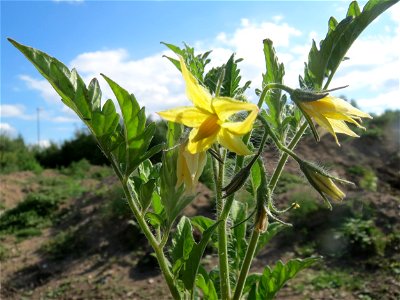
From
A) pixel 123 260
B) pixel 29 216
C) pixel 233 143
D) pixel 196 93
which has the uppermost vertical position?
pixel 196 93

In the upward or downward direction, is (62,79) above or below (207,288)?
above

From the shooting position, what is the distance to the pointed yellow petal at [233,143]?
939 mm

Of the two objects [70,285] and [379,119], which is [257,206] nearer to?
[70,285]

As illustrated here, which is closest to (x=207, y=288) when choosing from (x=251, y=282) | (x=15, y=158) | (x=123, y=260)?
(x=251, y=282)

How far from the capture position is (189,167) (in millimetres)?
1013

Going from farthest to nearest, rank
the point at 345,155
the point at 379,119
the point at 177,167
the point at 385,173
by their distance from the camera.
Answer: the point at 379,119
the point at 345,155
the point at 385,173
the point at 177,167

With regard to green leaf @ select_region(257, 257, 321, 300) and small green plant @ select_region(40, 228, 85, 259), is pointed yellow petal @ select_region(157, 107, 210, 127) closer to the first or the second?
green leaf @ select_region(257, 257, 321, 300)

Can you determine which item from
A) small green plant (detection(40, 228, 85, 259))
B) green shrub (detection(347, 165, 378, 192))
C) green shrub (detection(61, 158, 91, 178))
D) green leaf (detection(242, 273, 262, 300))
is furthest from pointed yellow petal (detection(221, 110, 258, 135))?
green shrub (detection(61, 158, 91, 178))

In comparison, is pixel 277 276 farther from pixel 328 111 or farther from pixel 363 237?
pixel 363 237

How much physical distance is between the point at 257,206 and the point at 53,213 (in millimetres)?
7582

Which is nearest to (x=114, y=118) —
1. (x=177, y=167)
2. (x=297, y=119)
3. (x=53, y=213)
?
(x=177, y=167)

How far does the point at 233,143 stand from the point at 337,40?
0.46 m

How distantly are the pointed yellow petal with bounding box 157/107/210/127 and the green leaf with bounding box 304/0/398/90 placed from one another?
0.42 meters

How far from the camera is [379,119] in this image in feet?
34.3
